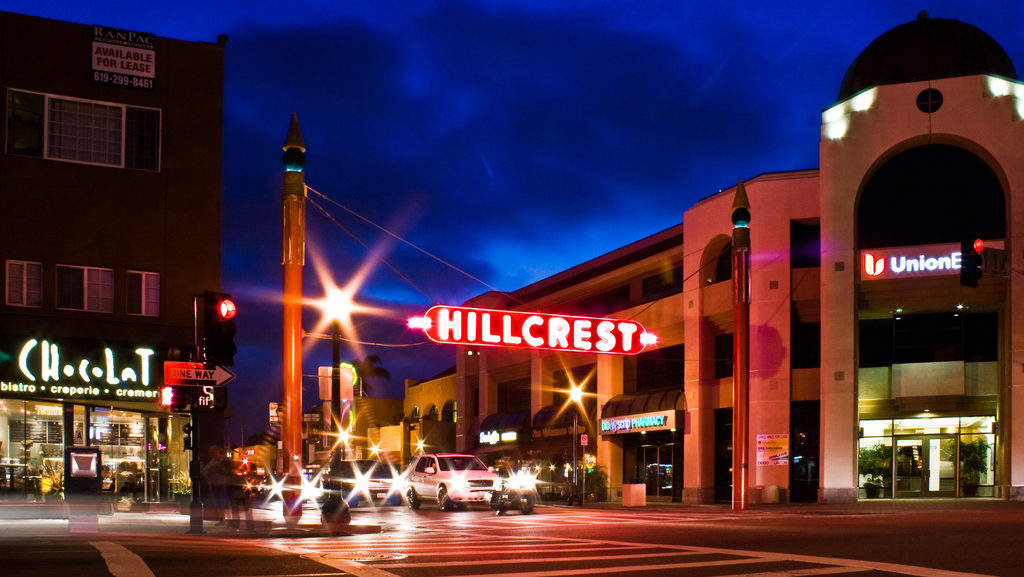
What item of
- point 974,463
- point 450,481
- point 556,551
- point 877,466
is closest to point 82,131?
point 450,481

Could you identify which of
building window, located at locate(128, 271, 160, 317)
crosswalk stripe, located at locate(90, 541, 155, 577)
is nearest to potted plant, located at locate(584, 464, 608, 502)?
building window, located at locate(128, 271, 160, 317)

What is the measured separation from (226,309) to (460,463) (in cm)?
Answer: 1656

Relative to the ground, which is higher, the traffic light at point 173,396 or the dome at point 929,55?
the dome at point 929,55

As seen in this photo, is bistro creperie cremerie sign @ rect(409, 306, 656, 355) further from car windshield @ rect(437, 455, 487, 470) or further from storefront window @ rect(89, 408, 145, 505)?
storefront window @ rect(89, 408, 145, 505)

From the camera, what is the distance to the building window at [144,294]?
3083 cm

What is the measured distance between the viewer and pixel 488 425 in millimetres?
57656

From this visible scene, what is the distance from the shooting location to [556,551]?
14945mm

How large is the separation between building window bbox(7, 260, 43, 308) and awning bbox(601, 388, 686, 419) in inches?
921

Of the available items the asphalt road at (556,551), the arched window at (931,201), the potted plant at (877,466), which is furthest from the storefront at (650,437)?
the asphalt road at (556,551)

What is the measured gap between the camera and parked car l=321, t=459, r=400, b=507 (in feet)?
125

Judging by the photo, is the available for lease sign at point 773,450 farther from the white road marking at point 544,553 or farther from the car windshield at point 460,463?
the white road marking at point 544,553

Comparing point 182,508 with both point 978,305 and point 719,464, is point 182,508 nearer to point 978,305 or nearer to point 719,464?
point 719,464

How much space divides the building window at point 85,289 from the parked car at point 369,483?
11.2m

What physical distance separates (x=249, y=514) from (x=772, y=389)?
2195cm
